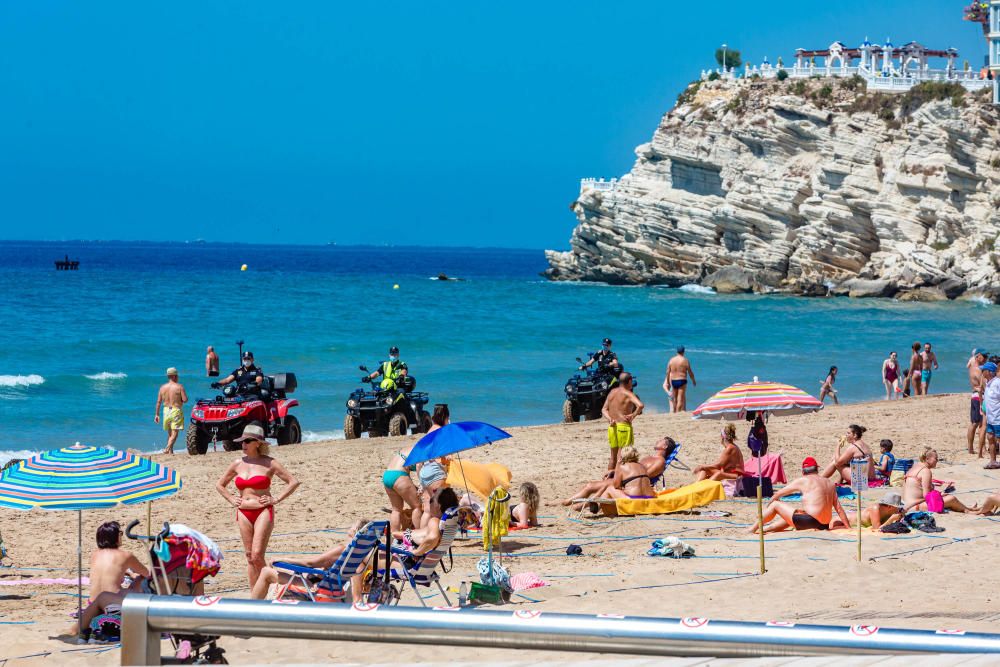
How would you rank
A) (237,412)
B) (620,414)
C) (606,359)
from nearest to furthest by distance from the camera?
(620,414) → (237,412) → (606,359)

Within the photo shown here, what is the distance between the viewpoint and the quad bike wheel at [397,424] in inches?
712

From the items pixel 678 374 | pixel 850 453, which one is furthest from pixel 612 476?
pixel 678 374

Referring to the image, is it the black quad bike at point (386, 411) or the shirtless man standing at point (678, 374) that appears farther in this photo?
the shirtless man standing at point (678, 374)

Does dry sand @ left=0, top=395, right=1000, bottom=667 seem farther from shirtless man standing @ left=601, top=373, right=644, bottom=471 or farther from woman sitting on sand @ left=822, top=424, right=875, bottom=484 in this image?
shirtless man standing @ left=601, top=373, right=644, bottom=471

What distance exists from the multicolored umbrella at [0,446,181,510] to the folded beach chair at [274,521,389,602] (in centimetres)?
103

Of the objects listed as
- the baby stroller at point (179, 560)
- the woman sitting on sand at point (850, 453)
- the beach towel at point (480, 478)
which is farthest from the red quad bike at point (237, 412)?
the baby stroller at point (179, 560)

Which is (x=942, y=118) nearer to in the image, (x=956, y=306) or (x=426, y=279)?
(x=956, y=306)

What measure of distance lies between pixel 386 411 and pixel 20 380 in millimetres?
13920

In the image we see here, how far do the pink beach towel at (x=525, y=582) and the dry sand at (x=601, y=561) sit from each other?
0.38 ft

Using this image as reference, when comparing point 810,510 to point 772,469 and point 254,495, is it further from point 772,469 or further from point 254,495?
point 254,495

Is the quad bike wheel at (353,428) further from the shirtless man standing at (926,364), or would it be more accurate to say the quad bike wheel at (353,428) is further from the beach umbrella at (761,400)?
the shirtless man standing at (926,364)

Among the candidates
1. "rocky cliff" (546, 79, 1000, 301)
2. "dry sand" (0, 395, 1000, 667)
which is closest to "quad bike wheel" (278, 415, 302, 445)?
"dry sand" (0, 395, 1000, 667)

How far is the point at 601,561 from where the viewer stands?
9945 mm

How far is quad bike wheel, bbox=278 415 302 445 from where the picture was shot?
17953mm
